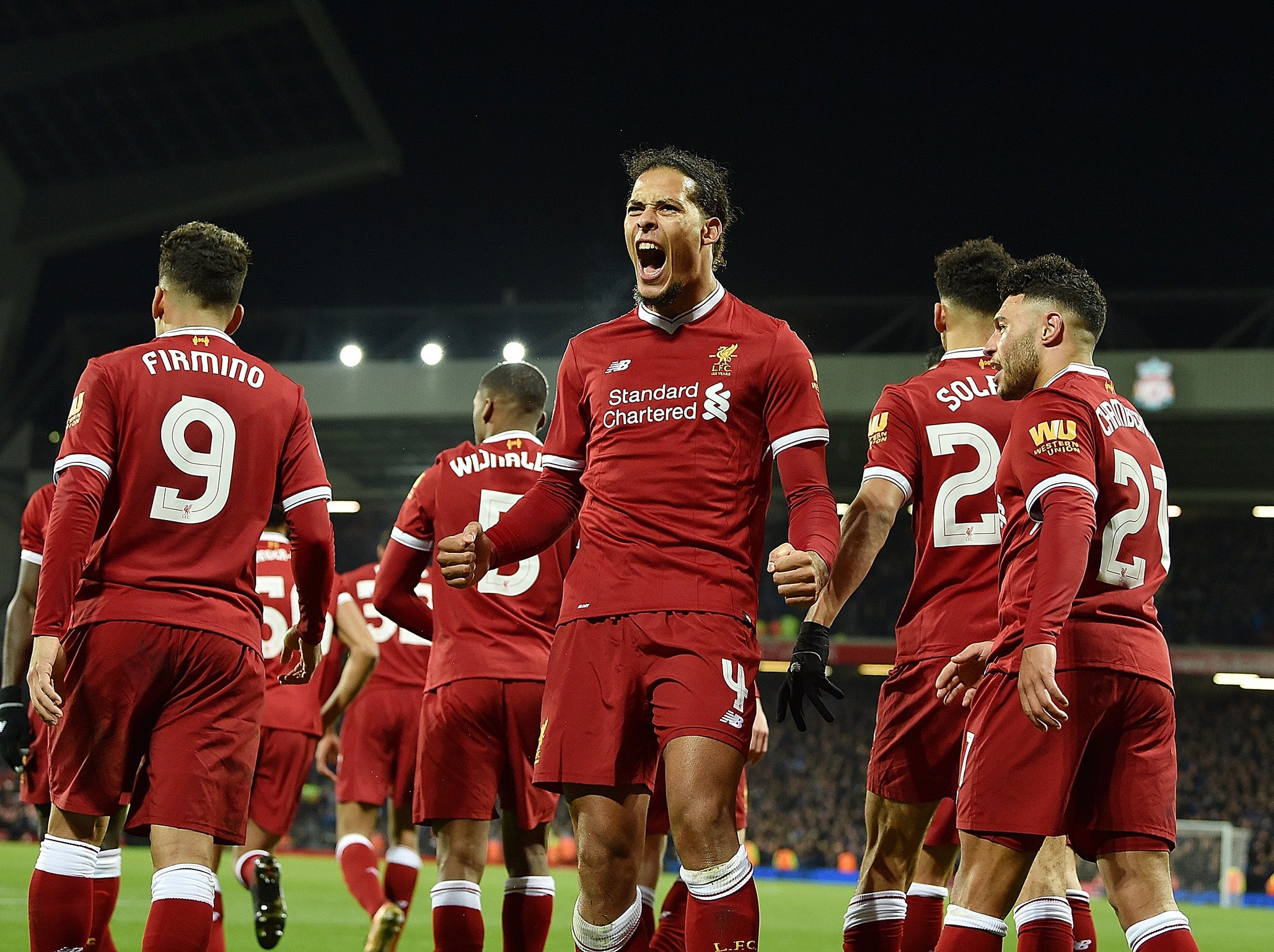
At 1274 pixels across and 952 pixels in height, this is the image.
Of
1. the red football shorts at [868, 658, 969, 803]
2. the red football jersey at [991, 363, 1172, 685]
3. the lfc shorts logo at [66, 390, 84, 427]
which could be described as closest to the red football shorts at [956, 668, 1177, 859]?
the red football jersey at [991, 363, 1172, 685]

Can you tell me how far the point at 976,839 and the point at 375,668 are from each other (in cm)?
485

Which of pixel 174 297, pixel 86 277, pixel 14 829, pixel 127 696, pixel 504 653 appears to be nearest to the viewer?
pixel 127 696

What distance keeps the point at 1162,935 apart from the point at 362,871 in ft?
16.0

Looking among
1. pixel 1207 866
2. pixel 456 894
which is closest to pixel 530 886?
pixel 456 894

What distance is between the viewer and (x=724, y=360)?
12.5ft

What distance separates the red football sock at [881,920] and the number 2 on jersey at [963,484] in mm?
1175

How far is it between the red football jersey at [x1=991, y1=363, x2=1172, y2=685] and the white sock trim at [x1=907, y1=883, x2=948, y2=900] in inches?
56.6

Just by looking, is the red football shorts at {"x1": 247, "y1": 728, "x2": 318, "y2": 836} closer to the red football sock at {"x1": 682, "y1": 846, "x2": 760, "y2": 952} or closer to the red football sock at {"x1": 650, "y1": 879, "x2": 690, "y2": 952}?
the red football sock at {"x1": 650, "y1": 879, "x2": 690, "y2": 952}

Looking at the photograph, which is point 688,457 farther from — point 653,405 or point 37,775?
point 37,775

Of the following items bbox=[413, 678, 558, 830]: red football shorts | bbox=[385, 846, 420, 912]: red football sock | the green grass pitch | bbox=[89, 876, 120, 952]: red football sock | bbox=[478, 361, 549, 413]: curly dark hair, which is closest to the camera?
bbox=[89, 876, 120, 952]: red football sock

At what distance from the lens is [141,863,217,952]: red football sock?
3711 millimetres

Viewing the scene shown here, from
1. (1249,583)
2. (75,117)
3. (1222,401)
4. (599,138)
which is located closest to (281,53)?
(75,117)

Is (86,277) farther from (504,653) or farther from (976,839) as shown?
(976,839)

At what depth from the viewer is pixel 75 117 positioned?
28344mm
